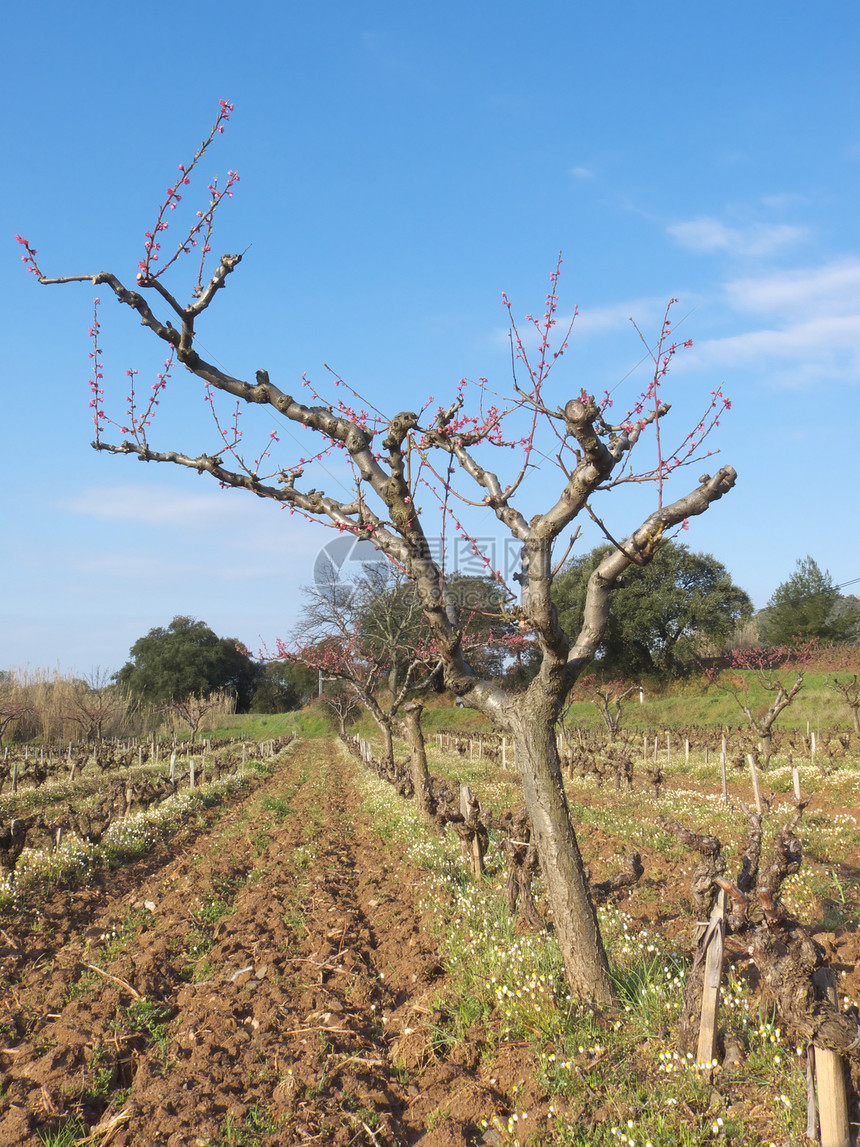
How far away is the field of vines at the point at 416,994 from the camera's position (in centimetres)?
381

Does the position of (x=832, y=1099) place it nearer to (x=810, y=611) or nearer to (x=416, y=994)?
(x=416, y=994)

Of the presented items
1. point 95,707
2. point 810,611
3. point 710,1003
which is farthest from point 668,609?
point 710,1003

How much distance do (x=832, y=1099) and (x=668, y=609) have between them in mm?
46316

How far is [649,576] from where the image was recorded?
48062 mm

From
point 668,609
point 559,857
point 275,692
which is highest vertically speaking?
point 668,609

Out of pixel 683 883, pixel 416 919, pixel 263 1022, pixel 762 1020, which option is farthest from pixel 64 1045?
pixel 683 883

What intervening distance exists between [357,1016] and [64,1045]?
2.06m

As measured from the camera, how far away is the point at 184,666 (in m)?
66.0

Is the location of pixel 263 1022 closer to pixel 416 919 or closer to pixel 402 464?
pixel 416 919

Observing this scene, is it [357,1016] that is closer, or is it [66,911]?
[357,1016]

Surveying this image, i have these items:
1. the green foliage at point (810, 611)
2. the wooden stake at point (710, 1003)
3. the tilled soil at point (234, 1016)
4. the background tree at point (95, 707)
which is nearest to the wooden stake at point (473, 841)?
the tilled soil at point (234, 1016)

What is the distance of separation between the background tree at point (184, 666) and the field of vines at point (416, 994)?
56.5m

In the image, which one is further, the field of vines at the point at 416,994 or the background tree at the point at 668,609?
the background tree at the point at 668,609

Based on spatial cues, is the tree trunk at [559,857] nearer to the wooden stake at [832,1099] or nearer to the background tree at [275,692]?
the wooden stake at [832,1099]
